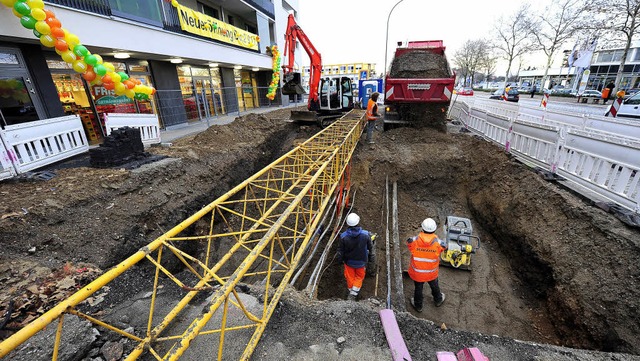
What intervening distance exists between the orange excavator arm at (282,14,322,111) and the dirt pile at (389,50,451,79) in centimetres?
346

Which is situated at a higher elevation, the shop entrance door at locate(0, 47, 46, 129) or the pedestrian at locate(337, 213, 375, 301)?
the shop entrance door at locate(0, 47, 46, 129)

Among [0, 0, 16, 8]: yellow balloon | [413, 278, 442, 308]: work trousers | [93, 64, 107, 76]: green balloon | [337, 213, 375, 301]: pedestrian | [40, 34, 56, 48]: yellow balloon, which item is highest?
[0, 0, 16, 8]: yellow balloon

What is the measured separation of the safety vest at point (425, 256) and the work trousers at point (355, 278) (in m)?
0.86

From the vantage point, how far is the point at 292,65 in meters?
11.3

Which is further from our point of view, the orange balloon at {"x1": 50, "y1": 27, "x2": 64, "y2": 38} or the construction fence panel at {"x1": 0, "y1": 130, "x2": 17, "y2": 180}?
the orange balloon at {"x1": 50, "y1": 27, "x2": 64, "y2": 38}

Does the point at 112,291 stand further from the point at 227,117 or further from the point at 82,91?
the point at 227,117

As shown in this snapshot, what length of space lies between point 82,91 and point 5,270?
27.3 feet

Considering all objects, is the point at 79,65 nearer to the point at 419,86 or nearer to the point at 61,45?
the point at 61,45

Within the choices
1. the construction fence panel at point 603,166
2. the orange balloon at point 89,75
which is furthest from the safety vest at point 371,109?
the orange balloon at point 89,75

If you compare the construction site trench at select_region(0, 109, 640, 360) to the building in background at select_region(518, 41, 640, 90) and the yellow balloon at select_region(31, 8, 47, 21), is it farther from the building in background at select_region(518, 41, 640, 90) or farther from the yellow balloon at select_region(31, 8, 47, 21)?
the building in background at select_region(518, 41, 640, 90)

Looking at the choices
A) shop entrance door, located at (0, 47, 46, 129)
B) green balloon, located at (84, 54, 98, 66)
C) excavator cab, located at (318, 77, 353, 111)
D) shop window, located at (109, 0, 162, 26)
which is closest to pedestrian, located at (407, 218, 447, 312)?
green balloon, located at (84, 54, 98, 66)

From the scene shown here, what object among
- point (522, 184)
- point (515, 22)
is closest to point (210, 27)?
point (522, 184)

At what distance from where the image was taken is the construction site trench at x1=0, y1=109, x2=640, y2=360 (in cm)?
266

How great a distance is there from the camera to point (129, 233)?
4.29 metres
